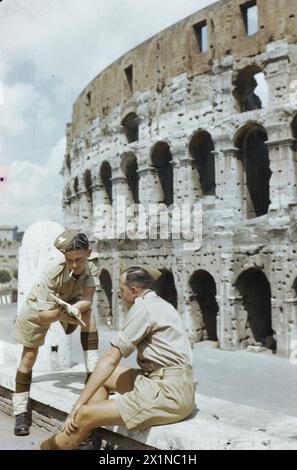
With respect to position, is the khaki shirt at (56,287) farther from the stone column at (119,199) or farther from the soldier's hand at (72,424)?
Result: the stone column at (119,199)

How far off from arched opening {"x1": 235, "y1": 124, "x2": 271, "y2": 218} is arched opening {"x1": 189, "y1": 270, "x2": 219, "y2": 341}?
2.69m

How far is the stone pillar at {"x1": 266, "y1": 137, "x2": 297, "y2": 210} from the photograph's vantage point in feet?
47.9

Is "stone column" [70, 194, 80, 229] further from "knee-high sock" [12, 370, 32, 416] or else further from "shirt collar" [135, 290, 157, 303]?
"shirt collar" [135, 290, 157, 303]

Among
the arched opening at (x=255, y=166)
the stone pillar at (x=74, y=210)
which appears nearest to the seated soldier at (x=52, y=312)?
the arched opening at (x=255, y=166)

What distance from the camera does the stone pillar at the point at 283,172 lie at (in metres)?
14.6

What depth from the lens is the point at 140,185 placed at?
18969 mm

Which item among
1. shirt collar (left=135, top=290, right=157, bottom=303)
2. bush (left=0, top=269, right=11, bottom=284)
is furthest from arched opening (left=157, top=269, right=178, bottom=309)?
bush (left=0, top=269, right=11, bottom=284)

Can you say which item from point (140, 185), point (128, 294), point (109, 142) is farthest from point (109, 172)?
point (128, 294)

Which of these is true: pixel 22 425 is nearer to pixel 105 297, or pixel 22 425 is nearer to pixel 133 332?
pixel 133 332

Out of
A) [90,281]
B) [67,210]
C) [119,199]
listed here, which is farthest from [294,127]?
[67,210]
